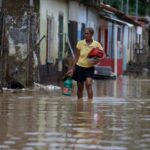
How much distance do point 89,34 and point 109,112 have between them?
2.78 metres

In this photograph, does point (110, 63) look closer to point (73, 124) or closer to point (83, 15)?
point (83, 15)

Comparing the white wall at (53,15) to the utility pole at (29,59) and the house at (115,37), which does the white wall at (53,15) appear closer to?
the utility pole at (29,59)

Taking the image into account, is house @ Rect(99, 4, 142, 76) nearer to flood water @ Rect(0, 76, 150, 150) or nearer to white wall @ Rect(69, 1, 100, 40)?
white wall @ Rect(69, 1, 100, 40)

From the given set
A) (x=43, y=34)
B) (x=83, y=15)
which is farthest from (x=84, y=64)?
(x=83, y=15)

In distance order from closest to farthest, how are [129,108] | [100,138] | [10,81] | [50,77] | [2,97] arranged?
[100,138], [129,108], [2,97], [10,81], [50,77]

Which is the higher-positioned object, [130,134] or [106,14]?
[106,14]

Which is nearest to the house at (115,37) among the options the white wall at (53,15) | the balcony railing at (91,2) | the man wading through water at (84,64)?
the balcony railing at (91,2)

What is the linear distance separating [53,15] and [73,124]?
581 inches

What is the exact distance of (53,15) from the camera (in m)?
24.9

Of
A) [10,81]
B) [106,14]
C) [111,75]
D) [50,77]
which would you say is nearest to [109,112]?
[10,81]

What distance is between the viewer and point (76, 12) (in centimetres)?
2833

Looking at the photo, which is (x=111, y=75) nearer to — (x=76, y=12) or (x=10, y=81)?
(x=76, y=12)

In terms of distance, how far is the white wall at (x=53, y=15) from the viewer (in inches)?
907

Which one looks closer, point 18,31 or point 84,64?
point 84,64
